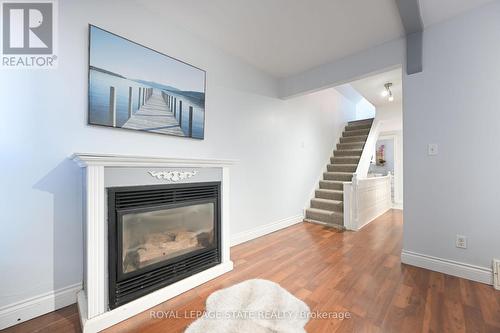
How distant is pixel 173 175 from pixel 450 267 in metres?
2.82

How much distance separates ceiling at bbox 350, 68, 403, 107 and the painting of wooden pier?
2.81 meters

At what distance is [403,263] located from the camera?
7.63 ft

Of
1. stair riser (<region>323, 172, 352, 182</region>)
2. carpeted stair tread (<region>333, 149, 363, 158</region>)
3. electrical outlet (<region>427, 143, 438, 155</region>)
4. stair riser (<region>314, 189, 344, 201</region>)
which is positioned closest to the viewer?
electrical outlet (<region>427, 143, 438, 155</region>)

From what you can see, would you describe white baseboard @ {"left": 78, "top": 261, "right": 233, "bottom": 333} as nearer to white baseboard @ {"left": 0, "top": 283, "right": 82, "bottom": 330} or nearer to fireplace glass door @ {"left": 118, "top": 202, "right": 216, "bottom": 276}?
white baseboard @ {"left": 0, "top": 283, "right": 82, "bottom": 330}

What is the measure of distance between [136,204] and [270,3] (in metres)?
2.09

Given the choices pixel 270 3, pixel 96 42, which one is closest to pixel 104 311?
pixel 96 42

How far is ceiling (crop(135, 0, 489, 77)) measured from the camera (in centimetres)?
194

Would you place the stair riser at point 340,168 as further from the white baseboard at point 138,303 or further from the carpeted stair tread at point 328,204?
the white baseboard at point 138,303

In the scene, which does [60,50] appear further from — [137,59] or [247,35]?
[247,35]

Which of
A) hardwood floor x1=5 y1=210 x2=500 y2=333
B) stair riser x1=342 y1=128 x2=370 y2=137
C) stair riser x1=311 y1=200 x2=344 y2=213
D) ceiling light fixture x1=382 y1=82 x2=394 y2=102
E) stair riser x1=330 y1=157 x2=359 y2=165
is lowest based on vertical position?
hardwood floor x1=5 y1=210 x2=500 y2=333

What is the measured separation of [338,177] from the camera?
460cm

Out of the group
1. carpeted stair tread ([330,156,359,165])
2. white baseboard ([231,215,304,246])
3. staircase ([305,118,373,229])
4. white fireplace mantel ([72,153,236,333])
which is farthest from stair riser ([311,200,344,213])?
white fireplace mantel ([72,153,236,333])

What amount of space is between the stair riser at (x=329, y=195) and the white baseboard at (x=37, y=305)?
3.97 m

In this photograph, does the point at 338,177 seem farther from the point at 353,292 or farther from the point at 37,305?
the point at 37,305
